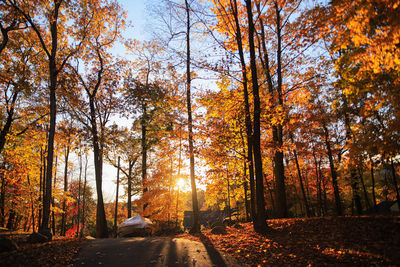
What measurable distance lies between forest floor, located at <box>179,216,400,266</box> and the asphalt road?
0.58 m

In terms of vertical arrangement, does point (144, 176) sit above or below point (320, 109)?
below

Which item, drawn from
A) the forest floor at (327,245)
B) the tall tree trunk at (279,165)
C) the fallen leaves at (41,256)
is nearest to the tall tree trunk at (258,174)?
the forest floor at (327,245)

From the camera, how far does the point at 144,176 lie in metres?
17.7

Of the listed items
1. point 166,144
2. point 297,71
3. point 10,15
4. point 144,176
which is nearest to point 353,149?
point 297,71

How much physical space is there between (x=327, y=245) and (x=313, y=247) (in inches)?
13.1

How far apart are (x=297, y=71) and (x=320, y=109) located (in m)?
5.18

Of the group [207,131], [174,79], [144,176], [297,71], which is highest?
[174,79]

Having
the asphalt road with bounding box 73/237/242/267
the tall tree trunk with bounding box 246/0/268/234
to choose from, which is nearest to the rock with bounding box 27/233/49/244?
the asphalt road with bounding box 73/237/242/267

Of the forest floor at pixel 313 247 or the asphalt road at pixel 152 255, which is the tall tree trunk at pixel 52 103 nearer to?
the forest floor at pixel 313 247

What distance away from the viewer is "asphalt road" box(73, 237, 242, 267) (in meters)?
5.67

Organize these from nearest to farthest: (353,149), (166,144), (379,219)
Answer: (379,219)
(353,149)
(166,144)

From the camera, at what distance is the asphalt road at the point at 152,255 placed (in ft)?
18.6

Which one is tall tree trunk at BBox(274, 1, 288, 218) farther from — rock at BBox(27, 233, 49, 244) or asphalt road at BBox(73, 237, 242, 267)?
rock at BBox(27, 233, 49, 244)

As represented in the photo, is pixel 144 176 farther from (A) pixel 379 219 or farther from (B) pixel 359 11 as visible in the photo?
(B) pixel 359 11
